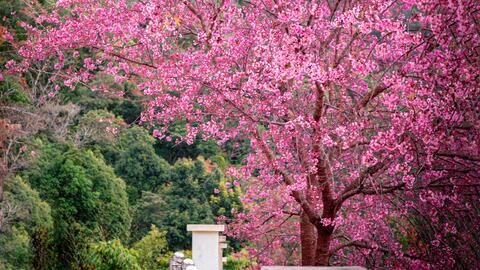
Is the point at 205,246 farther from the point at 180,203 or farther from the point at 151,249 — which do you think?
the point at 180,203

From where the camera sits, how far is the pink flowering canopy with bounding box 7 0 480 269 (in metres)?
4.80

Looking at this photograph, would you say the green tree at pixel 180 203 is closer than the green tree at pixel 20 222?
No

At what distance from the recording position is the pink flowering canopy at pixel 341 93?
4797mm

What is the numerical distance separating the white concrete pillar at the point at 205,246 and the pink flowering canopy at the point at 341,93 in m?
1.68

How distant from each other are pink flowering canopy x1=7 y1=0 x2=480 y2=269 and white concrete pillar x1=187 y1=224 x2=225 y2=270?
1.68 meters

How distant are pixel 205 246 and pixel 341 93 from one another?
3591 mm

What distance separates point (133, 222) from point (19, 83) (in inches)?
196

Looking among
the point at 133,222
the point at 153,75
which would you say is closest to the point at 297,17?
the point at 153,75

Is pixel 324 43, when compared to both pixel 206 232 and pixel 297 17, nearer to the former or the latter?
pixel 297 17

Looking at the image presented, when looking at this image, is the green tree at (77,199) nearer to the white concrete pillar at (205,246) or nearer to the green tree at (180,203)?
the green tree at (180,203)

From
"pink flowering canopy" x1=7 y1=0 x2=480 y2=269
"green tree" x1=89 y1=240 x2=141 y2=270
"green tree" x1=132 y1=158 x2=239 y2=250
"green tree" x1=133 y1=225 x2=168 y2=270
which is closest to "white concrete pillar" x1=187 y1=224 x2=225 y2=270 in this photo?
"pink flowering canopy" x1=7 y1=0 x2=480 y2=269

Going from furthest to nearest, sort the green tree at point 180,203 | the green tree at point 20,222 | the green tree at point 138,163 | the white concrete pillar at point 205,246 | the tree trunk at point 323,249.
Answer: the green tree at point 138,163, the green tree at point 180,203, the green tree at point 20,222, the white concrete pillar at point 205,246, the tree trunk at point 323,249

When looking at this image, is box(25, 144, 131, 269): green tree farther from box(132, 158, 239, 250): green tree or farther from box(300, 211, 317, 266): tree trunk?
box(300, 211, 317, 266): tree trunk

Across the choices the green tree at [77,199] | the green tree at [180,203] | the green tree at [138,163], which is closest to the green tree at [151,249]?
the green tree at [77,199]
